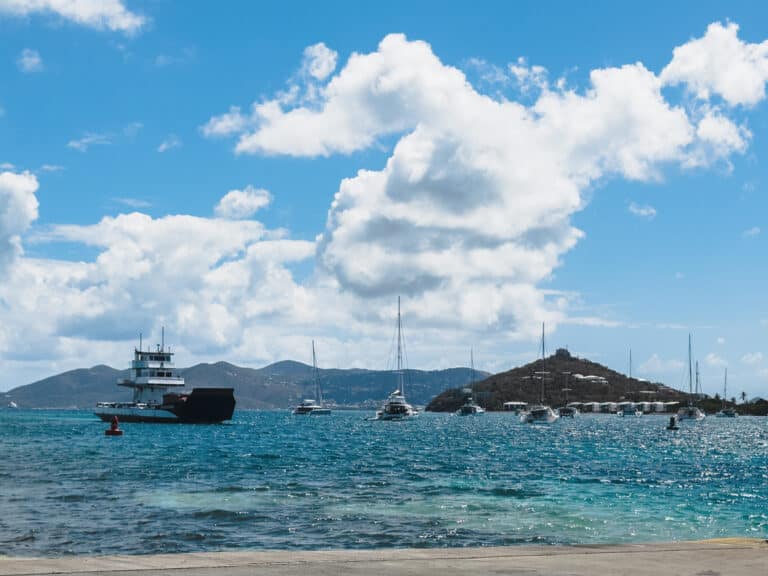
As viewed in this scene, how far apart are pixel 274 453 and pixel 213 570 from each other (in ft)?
199

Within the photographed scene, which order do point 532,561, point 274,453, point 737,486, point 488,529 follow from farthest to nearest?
1. point 274,453
2. point 737,486
3. point 488,529
4. point 532,561

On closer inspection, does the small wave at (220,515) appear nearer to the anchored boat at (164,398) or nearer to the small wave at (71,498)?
the small wave at (71,498)

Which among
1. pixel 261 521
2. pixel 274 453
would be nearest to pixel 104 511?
pixel 261 521

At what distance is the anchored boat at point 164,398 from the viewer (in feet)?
453

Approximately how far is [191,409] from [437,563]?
12946 cm

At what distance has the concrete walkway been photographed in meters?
11.7

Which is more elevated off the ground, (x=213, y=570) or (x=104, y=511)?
(x=213, y=570)

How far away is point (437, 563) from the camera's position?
12.7 meters

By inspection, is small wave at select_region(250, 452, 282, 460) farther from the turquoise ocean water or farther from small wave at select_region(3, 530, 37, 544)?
small wave at select_region(3, 530, 37, 544)

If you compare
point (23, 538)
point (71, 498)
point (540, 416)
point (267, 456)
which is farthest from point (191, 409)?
point (23, 538)

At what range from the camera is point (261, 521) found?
2900 centimetres

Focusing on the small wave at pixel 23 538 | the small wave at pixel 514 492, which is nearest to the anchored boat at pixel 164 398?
the small wave at pixel 514 492

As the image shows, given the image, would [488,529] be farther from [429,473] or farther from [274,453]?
[274,453]

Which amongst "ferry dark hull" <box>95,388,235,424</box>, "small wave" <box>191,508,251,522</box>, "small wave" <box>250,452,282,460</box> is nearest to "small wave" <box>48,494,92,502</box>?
"small wave" <box>191,508,251,522</box>
